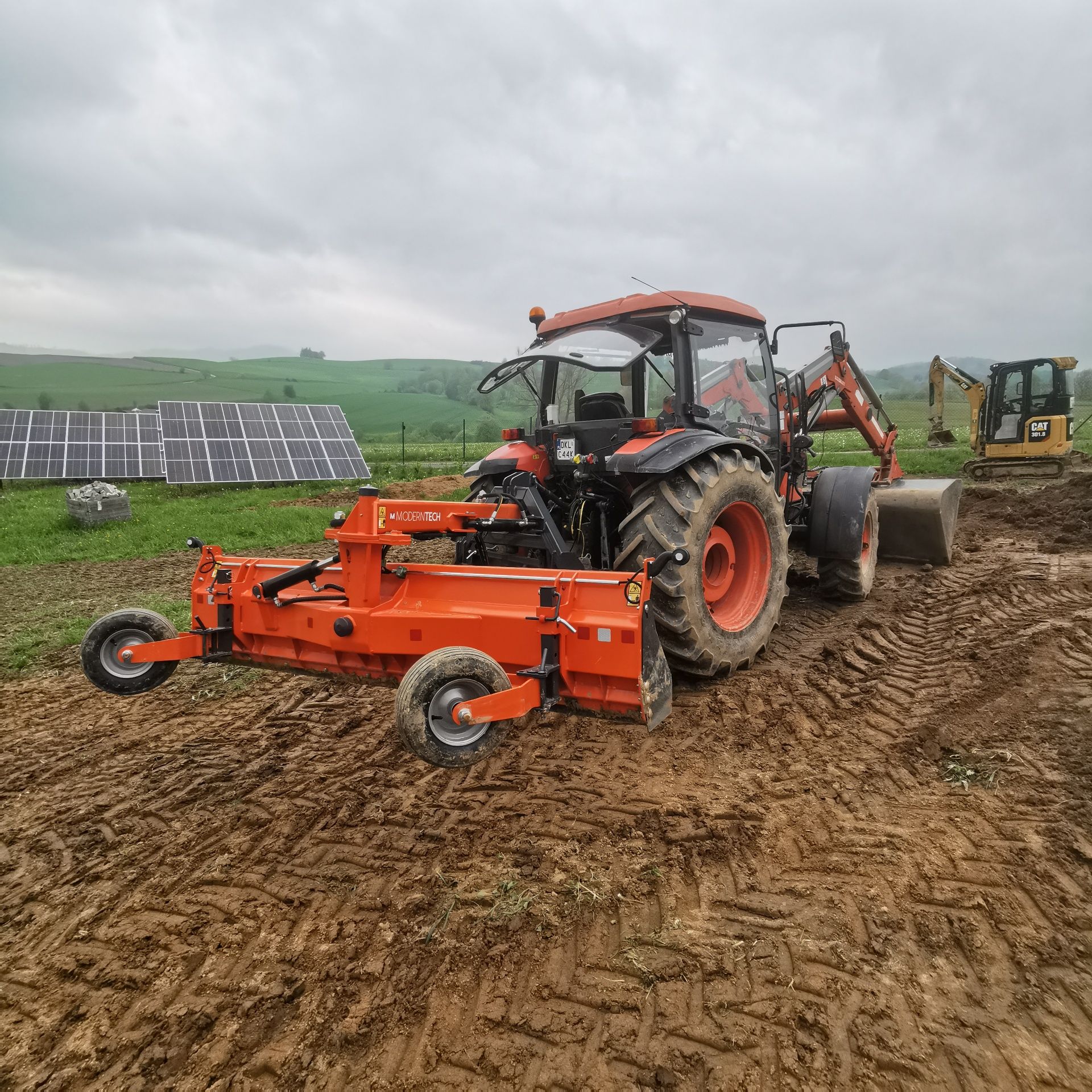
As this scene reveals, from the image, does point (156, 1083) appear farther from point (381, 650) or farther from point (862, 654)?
point (862, 654)

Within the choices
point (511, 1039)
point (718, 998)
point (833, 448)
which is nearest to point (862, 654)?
point (718, 998)

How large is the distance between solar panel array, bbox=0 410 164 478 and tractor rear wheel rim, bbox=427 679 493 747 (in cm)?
1652

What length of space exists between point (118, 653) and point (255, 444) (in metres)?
14.7

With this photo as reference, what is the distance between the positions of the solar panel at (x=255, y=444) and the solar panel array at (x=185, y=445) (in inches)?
0.9

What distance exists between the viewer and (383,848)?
9.78ft

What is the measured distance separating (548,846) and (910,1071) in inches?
55.2

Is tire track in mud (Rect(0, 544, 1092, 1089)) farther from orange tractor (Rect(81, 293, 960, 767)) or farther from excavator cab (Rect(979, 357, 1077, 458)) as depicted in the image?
excavator cab (Rect(979, 357, 1077, 458))

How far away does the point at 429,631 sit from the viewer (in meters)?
3.36

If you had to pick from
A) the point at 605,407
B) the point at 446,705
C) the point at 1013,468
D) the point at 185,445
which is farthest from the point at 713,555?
the point at 185,445

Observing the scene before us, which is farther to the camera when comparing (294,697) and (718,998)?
(294,697)

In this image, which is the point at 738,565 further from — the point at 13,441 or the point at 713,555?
the point at 13,441

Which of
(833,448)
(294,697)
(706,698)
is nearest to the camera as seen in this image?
(706,698)

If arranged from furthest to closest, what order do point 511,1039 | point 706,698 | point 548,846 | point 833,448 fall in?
point 833,448 < point 706,698 < point 548,846 < point 511,1039

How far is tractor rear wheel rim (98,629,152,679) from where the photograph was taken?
3.70 metres
